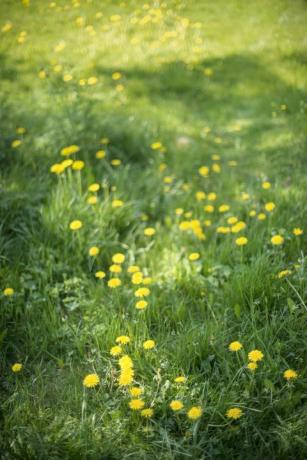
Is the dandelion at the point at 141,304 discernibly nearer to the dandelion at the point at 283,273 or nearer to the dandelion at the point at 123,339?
the dandelion at the point at 123,339

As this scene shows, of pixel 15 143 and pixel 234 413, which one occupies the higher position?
pixel 15 143

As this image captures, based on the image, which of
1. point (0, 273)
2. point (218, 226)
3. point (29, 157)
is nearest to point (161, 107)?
point (29, 157)

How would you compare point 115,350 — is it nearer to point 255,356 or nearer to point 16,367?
point 16,367

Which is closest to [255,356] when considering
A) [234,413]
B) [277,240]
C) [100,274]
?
[234,413]

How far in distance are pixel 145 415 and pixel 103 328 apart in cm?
50

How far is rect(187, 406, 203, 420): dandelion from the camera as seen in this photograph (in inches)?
61.8

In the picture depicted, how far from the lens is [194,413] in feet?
5.17

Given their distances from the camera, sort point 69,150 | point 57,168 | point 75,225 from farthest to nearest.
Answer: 1. point 69,150
2. point 57,168
3. point 75,225

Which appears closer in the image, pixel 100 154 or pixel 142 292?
pixel 142 292

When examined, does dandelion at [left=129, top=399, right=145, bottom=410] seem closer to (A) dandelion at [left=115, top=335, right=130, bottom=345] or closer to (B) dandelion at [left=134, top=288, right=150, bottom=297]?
(A) dandelion at [left=115, top=335, right=130, bottom=345]

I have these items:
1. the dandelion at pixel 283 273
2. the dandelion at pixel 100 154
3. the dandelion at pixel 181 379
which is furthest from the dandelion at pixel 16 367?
the dandelion at pixel 100 154

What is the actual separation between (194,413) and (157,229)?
4.64 ft

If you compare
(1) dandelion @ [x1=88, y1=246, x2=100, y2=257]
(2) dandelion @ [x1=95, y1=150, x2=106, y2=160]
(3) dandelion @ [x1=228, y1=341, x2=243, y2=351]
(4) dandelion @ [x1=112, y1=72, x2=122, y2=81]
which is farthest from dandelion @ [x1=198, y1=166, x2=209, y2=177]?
(3) dandelion @ [x1=228, y1=341, x2=243, y2=351]

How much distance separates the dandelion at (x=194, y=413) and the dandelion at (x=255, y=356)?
305 mm
